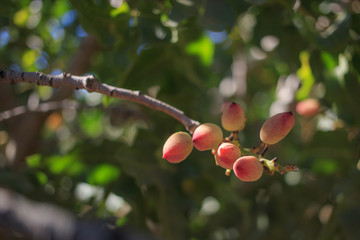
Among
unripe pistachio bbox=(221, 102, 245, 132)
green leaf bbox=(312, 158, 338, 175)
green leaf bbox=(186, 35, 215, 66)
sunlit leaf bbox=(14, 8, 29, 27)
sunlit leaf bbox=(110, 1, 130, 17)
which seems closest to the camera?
unripe pistachio bbox=(221, 102, 245, 132)

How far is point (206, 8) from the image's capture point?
38.9 inches

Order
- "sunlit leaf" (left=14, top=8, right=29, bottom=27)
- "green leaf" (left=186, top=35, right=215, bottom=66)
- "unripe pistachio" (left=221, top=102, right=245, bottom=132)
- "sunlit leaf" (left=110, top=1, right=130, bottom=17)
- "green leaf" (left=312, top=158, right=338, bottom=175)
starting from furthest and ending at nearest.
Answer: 1. "sunlit leaf" (left=14, top=8, right=29, bottom=27)
2. "green leaf" (left=312, top=158, right=338, bottom=175)
3. "green leaf" (left=186, top=35, right=215, bottom=66)
4. "sunlit leaf" (left=110, top=1, right=130, bottom=17)
5. "unripe pistachio" (left=221, top=102, right=245, bottom=132)

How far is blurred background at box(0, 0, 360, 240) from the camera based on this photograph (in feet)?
3.51

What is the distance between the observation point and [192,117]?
126 centimetres

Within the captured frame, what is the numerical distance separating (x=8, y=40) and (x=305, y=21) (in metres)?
1.31

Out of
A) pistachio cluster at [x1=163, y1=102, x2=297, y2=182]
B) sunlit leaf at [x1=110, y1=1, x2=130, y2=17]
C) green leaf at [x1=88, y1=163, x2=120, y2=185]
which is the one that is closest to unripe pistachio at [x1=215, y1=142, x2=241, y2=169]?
pistachio cluster at [x1=163, y1=102, x2=297, y2=182]

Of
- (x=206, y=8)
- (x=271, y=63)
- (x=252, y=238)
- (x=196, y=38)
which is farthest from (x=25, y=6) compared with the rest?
(x=252, y=238)

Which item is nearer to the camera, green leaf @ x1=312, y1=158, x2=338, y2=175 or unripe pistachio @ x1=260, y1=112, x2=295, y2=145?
unripe pistachio @ x1=260, y1=112, x2=295, y2=145

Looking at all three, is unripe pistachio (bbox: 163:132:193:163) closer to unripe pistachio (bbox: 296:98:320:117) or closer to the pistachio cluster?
the pistachio cluster

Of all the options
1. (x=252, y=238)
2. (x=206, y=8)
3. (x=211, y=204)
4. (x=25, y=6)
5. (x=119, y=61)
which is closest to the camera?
(x=206, y=8)

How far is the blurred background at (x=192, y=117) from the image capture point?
3.51 feet

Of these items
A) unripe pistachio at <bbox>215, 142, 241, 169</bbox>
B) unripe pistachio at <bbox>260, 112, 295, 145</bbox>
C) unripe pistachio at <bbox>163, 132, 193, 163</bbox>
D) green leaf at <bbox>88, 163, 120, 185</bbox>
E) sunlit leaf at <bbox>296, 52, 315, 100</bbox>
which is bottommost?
green leaf at <bbox>88, 163, 120, 185</bbox>

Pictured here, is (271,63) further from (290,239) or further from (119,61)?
(119,61)

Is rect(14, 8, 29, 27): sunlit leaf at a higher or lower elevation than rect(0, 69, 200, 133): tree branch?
lower
